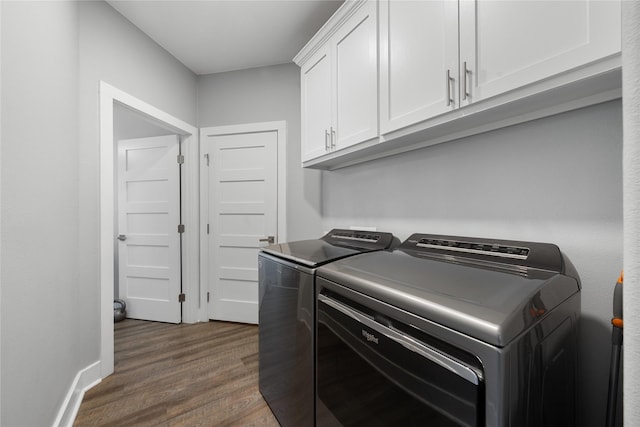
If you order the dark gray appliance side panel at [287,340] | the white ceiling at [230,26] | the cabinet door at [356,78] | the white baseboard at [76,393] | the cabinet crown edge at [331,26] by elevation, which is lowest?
the white baseboard at [76,393]

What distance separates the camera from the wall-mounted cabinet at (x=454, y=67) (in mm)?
768

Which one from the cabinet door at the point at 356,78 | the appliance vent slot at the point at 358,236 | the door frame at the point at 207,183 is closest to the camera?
the cabinet door at the point at 356,78

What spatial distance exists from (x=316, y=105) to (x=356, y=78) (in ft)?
1.46

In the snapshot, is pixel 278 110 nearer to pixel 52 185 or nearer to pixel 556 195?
pixel 52 185

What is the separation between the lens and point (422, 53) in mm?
A: 1154

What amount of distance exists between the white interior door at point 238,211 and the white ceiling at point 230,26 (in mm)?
693

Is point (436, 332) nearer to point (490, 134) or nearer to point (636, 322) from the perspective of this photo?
point (636, 322)

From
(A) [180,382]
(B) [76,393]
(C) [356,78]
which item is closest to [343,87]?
(C) [356,78]

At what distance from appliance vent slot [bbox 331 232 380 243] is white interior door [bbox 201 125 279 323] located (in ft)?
3.04

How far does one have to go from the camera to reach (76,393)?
166 cm

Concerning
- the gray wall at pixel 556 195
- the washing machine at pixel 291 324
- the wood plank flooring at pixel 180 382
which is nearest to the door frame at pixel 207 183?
the wood plank flooring at pixel 180 382

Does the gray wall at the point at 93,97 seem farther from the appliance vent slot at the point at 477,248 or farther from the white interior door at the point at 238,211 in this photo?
the appliance vent slot at the point at 477,248

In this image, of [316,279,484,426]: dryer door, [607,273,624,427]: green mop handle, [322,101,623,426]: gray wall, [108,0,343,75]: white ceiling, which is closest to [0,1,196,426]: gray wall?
[108,0,343,75]: white ceiling

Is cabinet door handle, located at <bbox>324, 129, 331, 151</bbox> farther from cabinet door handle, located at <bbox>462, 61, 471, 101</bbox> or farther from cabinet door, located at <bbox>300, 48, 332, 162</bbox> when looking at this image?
cabinet door handle, located at <bbox>462, 61, 471, 101</bbox>
